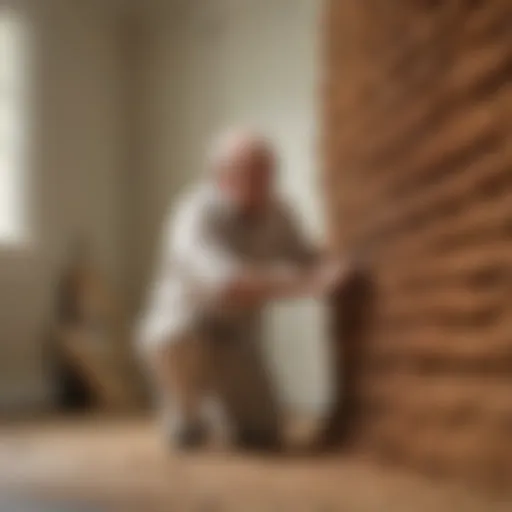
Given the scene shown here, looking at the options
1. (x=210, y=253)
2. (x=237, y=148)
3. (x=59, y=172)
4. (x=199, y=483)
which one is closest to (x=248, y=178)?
(x=237, y=148)

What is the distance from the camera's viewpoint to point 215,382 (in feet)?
6.25

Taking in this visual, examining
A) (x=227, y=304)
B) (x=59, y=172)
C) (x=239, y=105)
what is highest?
(x=239, y=105)

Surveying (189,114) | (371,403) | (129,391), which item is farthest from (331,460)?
(189,114)

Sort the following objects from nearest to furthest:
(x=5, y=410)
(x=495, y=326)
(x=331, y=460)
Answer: (x=495, y=326), (x=331, y=460), (x=5, y=410)

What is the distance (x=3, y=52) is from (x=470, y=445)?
2.14m

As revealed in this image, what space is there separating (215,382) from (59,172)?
52.4 inches

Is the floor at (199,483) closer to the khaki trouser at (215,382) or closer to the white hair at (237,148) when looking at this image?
the khaki trouser at (215,382)

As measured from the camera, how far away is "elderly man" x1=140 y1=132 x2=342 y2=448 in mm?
1870

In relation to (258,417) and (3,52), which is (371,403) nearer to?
(258,417)

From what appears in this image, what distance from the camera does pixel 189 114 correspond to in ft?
10.00

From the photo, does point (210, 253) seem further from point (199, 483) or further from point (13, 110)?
point (13, 110)

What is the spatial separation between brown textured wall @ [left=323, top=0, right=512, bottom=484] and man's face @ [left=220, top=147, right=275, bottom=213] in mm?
173

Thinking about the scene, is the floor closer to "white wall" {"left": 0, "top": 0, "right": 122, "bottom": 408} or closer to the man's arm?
the man's arm

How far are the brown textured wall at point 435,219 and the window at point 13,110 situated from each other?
55.5 inches
